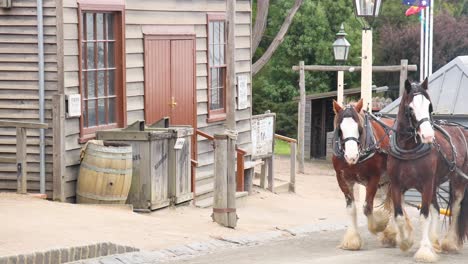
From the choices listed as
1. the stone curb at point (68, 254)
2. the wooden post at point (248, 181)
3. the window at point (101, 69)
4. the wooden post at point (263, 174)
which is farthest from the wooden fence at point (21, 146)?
the wooden post at point (263, 174)

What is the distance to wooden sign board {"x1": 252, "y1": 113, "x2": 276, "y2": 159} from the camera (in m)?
21.5

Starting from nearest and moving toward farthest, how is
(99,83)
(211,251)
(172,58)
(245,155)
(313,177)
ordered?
(211,251), (99,83), (172,58), (245,155), (313,177)

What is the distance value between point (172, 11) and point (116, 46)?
188 cm

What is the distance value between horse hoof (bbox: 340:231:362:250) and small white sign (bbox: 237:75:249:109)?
330 inches

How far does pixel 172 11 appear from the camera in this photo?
1817cm

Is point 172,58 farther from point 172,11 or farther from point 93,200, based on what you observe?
point 93,200

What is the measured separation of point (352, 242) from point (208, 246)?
175 centimetres

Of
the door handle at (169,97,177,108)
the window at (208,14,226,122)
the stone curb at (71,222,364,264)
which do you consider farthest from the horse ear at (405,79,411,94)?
the window at (208,14,226,122)

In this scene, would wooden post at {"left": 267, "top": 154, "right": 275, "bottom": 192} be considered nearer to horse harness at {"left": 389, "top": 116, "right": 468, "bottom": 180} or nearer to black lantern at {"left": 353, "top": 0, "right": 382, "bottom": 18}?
black lantern at {"left": 353, "top": 0, "right": 382, "bottom": 18}

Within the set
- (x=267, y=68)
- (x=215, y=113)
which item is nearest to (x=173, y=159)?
(x=215, y=113)

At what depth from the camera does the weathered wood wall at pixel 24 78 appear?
597 inches

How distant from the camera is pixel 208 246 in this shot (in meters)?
13.0

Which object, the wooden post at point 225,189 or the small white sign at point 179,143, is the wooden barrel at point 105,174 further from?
the wooden post at point 225,189

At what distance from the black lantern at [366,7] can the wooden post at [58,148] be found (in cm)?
473
